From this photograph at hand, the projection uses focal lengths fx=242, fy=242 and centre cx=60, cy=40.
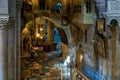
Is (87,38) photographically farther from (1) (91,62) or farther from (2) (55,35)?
(2) (55,35)

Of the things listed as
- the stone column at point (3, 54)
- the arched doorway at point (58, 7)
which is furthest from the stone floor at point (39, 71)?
the stone column at point (3, 54)

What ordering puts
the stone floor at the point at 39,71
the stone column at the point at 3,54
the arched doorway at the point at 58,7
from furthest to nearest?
the arched doorway at the point at 58,7 → the stone floor at the point at 39,71 → the stone column at the point at 3,54

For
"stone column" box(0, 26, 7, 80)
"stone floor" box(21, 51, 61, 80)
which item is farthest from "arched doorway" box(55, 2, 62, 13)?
"stone column" box(0, 26, 7, 80)

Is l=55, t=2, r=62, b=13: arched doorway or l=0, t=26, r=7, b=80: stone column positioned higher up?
l=55, t=2, r=62, b=13: arched doorway

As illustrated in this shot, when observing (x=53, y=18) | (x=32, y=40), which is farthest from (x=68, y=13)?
(x=32, y=40)

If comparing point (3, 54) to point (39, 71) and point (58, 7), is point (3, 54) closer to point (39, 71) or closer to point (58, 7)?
point (39, 71)

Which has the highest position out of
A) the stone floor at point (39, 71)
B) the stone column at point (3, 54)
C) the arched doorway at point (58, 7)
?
the arched doorway at point (58, 7)

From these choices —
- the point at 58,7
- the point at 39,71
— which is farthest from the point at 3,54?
the point at 58,7

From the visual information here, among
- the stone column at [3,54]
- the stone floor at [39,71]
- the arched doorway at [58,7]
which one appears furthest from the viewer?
the arched doorway at [58,7]

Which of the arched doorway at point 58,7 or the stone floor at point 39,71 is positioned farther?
the arched doorway at point 58,7

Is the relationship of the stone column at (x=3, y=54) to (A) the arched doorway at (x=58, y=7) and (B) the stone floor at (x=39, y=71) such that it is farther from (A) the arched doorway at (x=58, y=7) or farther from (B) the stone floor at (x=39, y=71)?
(A) the arched doorway at (x=58, y=7)

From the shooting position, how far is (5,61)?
639 cm

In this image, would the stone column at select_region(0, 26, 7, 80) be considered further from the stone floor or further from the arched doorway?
the arched doorway

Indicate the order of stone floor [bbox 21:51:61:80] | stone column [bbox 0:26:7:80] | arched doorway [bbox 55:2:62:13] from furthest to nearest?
arched doorway [bbox 55:2:62:13], stone floor [bbox 21:51:61:80], stone column [bbox 0:26:7:80]
